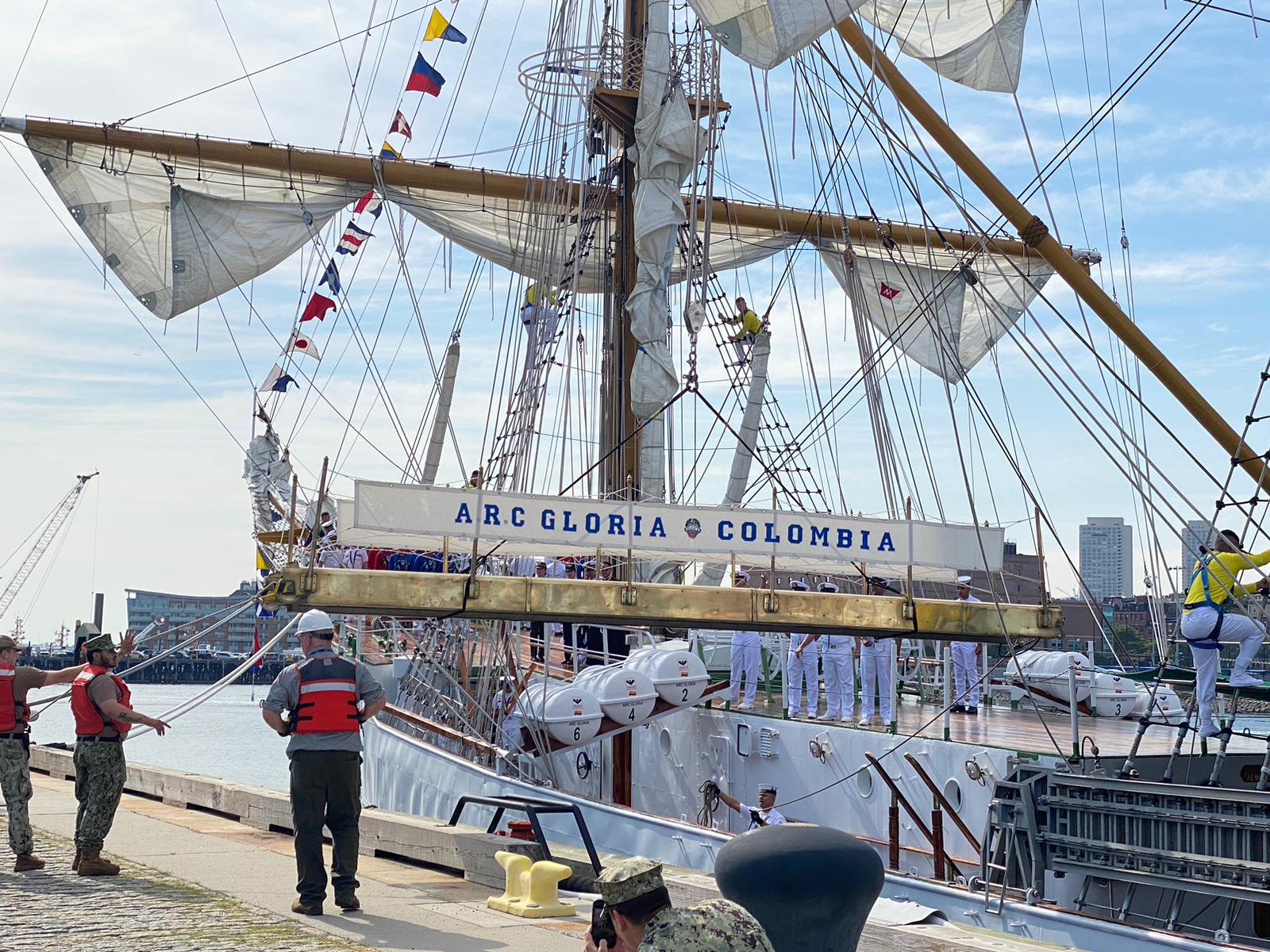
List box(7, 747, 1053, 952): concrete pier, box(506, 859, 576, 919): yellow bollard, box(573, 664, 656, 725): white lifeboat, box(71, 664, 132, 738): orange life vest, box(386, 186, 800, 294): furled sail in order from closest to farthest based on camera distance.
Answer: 1. box(7, 747, 1053, 952): concrete pier
2. box(506, 859, 576, 919): yellow bollard
3. box(71, 664, 132, 738): orange life vest
4. box(573, 664, 656, 725): white lifeboat
5. box(386, 186, 800, 294): furled sail

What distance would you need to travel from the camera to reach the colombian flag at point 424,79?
942 inches

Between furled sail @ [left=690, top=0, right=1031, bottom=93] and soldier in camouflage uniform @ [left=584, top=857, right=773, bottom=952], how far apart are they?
9824mm

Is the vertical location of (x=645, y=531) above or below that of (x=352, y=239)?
below

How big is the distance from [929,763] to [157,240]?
64.8 feet

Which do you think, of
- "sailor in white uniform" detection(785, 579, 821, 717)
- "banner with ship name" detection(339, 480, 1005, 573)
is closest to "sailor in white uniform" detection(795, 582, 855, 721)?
"sailor in white uniform" detection(785, 579, 821, 717)

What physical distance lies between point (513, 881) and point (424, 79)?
61.1 feet

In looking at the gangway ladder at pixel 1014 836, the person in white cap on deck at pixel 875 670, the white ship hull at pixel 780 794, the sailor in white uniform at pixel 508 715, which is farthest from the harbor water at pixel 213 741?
the gangway ladder at pixel 1014 836

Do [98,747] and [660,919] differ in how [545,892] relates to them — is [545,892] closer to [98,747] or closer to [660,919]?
[98,747]

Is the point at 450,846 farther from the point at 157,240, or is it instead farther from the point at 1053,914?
the point at 157,240

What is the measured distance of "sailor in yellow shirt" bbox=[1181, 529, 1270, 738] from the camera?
35.0 ft

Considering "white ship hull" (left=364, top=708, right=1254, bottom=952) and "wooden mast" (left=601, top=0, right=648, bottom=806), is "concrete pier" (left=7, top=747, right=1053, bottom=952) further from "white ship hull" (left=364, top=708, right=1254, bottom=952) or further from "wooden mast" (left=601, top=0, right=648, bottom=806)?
"wooden mast" (left=601, top=0, right=648, bottom=806)

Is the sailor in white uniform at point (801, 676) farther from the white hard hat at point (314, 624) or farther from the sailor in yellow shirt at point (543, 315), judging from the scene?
the white hard hat at point (314, 624)

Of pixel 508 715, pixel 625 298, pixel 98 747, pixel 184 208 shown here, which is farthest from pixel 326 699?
pixel 184 208

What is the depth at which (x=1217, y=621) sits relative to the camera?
1064cm
